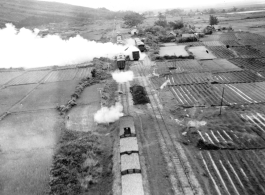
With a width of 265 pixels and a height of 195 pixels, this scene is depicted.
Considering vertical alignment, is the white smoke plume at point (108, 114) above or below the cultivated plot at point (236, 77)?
below

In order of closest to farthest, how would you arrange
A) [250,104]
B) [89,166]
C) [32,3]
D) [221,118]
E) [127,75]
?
1. [89,166]
2. [221,118]
3. [250,104]
4. [127,75]
5. [32,3]

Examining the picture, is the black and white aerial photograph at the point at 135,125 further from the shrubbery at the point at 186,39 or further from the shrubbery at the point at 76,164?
the shrubbery at the point at 186,39

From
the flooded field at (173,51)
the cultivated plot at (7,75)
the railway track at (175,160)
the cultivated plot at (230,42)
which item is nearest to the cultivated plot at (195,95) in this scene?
the railway track at (175,160)

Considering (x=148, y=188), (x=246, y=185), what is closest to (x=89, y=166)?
(x=148, y=188)

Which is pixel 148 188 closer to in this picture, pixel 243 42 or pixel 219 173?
pixel 219 173

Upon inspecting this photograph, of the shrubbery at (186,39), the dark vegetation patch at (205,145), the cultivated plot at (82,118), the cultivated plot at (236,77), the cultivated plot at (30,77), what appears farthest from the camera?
the shrubbery at (186,39)

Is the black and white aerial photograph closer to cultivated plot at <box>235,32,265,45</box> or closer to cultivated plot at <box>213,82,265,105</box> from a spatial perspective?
cultivated plot at <box>213,82,265,105</box>

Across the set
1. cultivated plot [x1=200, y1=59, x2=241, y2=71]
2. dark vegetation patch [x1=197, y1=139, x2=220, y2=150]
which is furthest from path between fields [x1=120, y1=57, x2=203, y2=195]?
cultivated plot [x1=200, y1=59, x2=241, y2=71]
